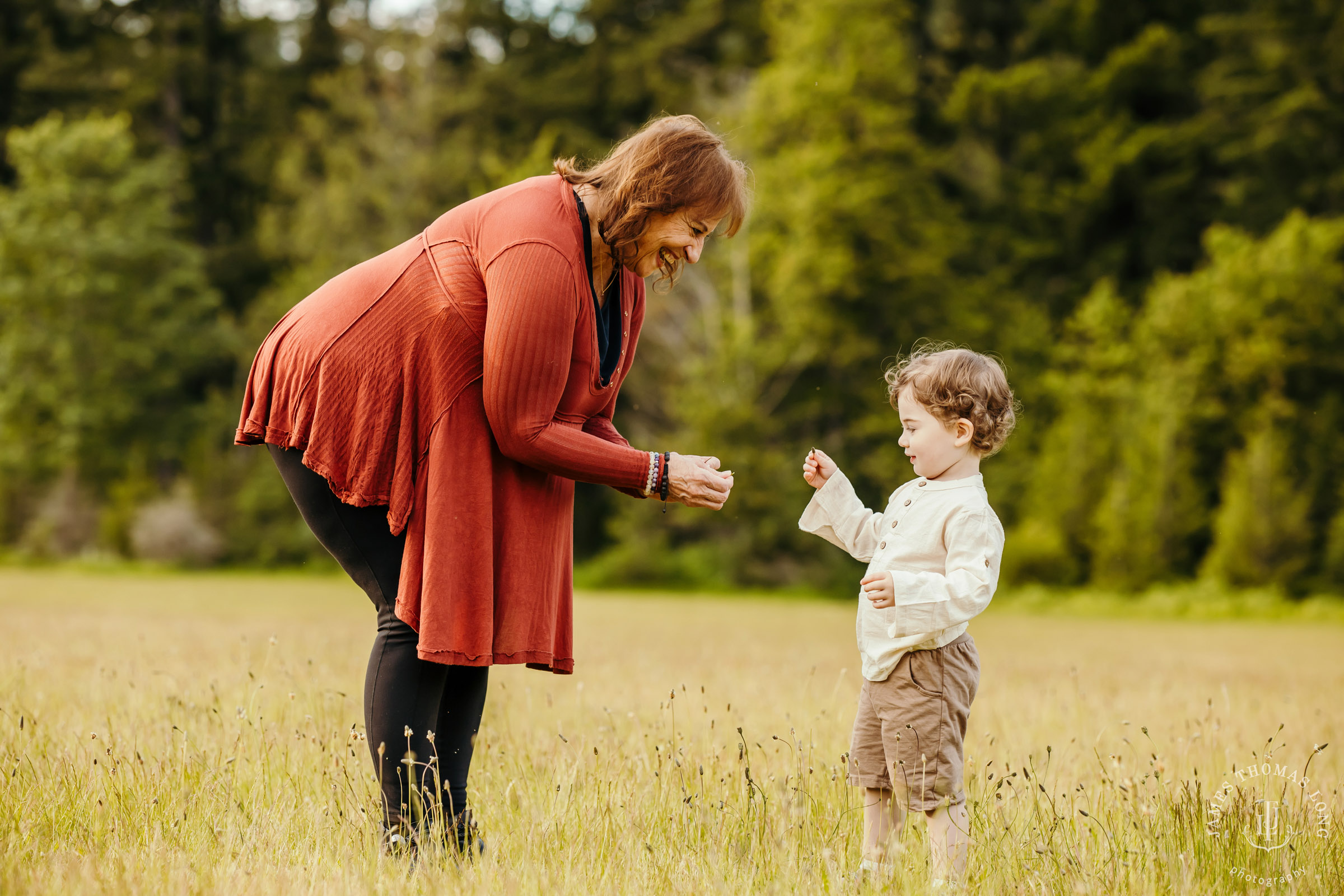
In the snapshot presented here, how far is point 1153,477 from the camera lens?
2161cm

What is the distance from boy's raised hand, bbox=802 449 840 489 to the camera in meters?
3.21

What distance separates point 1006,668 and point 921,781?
6.61 meters

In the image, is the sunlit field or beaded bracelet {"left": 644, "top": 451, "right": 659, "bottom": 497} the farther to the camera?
beaded bracelet {"left": 644, "top": 451, "right": 659, "bottom": 497}

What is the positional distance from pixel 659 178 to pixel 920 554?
48.1 inches

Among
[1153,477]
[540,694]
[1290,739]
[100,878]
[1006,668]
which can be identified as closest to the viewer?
[100,878]

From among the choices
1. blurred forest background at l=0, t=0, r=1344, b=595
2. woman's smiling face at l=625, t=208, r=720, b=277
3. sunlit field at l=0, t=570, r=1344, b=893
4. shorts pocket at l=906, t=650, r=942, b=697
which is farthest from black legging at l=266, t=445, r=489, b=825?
blurred forest background at l=0, t=0, r=1344, b=595

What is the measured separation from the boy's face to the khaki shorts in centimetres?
48

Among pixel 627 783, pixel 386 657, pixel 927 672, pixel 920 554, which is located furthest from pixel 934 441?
pixel 386 657

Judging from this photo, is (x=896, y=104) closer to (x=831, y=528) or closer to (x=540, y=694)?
(x=540, y=694)

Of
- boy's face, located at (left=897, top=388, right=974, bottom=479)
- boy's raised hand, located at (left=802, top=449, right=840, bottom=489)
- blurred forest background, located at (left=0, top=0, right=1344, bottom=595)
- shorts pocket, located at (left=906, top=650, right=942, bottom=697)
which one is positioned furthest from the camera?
blurred forest background, located at (left=0, top=0, right=1344, bottom=595)

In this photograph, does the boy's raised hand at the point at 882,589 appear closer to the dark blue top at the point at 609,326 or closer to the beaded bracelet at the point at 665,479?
the beaded bracelet at the point at 665,479

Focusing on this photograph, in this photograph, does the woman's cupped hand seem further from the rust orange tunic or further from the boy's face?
the boy's face

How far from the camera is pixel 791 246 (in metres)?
25.0

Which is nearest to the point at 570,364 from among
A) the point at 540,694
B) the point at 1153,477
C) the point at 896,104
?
the point at 540,694
